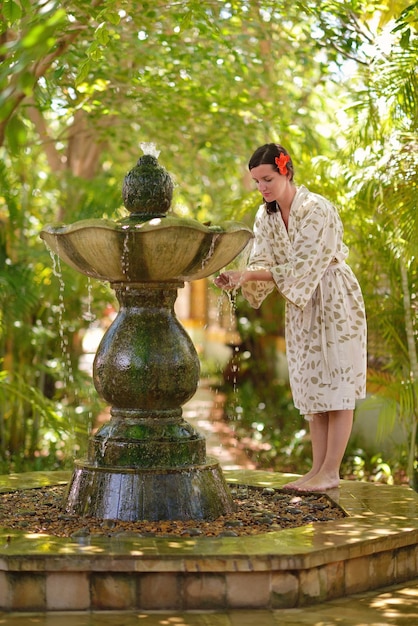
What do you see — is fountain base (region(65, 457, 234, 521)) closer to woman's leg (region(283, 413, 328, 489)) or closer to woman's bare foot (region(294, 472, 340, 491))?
woman's bare foot (region(294, 472, 340, 491))

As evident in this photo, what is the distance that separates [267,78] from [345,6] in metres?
3.74

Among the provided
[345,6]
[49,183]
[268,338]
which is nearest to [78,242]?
[345,6]

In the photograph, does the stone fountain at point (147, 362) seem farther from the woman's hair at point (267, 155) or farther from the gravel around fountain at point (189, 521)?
the woman's hair at point (267, 155)

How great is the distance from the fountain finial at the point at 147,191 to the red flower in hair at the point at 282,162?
61 cm

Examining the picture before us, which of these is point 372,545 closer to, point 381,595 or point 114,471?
point 381,595

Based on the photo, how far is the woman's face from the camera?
5.45 metres

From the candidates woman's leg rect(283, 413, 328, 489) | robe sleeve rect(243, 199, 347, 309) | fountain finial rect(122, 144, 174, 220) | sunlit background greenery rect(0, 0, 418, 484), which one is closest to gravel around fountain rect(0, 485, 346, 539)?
woman's leg rect(283, 413, 328, 489)

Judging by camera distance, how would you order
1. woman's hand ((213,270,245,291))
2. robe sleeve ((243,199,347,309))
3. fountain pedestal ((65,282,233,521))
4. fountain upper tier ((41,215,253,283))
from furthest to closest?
robe sleeve ((243,199,347,309)) → woman's hand ((213,270,245,291)) → fountain pedestal ((65,282,233,521)) → fountain upper tier ((41,215,253,283))

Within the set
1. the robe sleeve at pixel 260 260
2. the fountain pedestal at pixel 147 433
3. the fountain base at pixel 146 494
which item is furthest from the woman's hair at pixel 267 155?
the fountain base at pixel 146 494

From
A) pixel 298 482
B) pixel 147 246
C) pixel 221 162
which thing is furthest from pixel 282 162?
pixel 221 162

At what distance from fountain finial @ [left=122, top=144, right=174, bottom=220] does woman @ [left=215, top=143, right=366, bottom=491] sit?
21.1 inches

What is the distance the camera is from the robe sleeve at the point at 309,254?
5.33 meters

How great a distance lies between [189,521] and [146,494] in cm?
23

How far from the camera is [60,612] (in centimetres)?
402
